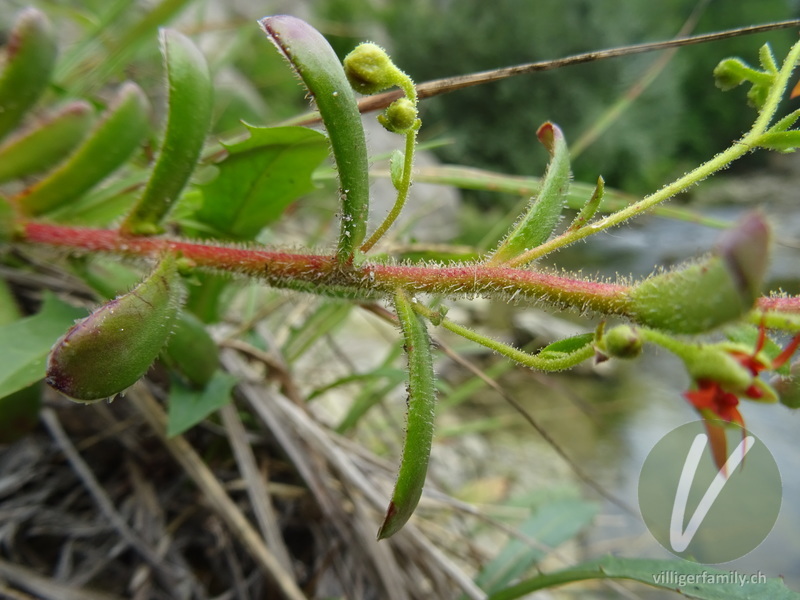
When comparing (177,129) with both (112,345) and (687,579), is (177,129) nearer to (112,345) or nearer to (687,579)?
(112,345)

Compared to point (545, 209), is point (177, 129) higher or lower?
lower

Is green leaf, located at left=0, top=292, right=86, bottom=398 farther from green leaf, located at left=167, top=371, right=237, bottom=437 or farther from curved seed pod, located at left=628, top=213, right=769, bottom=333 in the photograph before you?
curved seed pod, located at left=628, top=213, right=769, bottom=333

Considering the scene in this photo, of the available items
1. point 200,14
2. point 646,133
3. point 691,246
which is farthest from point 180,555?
point 646,133

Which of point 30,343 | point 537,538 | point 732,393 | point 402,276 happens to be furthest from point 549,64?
point 537,538

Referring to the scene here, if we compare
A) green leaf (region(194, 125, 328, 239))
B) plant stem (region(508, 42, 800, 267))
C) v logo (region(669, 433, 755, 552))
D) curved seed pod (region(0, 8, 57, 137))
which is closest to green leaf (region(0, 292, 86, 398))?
green leaf (region(194, 125, 328, 239))

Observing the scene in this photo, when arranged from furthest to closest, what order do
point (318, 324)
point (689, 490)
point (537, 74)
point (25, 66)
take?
point (537, 74) < point (318, 324) < point (25, 66) < point (689, 490)

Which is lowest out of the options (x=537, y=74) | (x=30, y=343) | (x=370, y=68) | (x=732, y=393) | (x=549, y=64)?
(x=30, y=343)

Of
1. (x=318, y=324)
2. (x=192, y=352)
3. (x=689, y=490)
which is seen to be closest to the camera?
(x=689, y=490)
